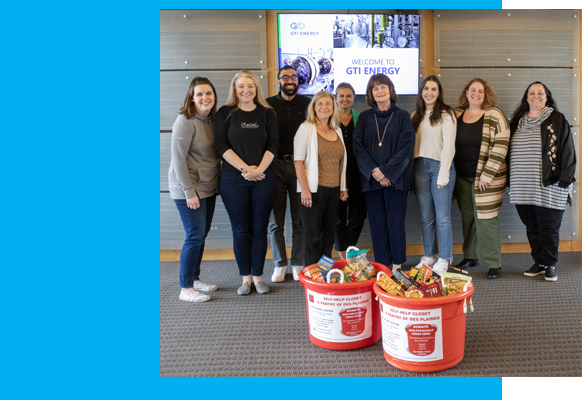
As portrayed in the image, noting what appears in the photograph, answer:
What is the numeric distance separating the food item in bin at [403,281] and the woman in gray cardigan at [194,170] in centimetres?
131

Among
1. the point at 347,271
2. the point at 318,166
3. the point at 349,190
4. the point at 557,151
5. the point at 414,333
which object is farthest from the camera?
the point at 349,190

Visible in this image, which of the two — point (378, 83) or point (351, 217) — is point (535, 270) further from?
point (378, 83)

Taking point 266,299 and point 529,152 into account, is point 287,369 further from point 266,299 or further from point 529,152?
point 529,152

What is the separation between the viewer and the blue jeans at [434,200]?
2967mm

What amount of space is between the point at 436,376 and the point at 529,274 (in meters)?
1.76

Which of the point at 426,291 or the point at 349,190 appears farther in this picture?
the point at 349,190

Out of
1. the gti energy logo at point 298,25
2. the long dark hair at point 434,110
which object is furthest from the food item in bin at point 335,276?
the gti energy logo at point 298,25

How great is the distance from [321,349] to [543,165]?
7.00ft

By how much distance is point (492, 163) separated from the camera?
115 inches

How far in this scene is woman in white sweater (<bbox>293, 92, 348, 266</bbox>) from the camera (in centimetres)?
261

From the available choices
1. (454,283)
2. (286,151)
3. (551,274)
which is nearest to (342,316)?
(454,283)

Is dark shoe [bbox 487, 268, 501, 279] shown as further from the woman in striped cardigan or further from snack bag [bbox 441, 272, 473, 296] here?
snack bag [bbox 441, 272, 473, 296]

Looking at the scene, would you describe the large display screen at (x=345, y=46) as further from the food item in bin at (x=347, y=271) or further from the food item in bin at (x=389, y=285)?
the food item in bin at (x=389, y=285)

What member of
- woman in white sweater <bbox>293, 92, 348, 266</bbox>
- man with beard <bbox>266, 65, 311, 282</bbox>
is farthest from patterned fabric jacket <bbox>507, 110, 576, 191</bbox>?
man with beard <bbox>266, 65, 311, 282</bbox>
